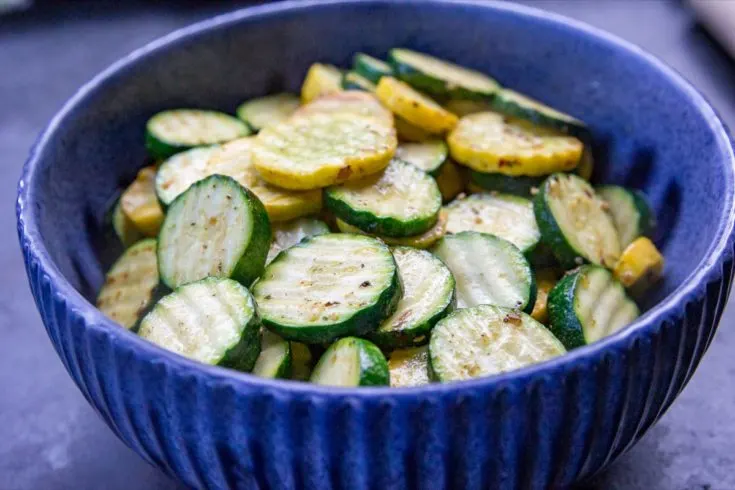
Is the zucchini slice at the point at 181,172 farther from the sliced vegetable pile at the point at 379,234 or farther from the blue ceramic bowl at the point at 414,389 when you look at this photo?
the blue ceramic bowl at the point at 414,389

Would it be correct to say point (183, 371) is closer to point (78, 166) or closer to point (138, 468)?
point (138, 468)

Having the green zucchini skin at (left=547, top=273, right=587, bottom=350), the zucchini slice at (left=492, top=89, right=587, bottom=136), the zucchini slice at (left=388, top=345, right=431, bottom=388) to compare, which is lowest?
the zucchini slice at (left=388, top=345, right=431, bottom=388)

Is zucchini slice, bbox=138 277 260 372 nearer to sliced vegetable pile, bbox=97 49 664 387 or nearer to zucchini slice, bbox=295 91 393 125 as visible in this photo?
sliced vegetable pile, bbox=97 49 664 387

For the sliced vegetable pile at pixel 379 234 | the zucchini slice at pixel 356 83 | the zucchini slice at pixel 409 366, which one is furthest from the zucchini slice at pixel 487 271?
the zucchini slice at pixel 356 83

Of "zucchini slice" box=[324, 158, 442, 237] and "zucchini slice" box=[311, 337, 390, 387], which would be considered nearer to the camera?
"zucchini slice" box=[311, 337, 390, 387]

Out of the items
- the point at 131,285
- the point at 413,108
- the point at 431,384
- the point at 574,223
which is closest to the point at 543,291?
the point at 574,223

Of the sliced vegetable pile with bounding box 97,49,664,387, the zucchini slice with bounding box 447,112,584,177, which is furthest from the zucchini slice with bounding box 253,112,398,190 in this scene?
the zucchini slice with bounding box 447,112,584,177

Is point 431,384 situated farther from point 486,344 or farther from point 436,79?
point 436,79
